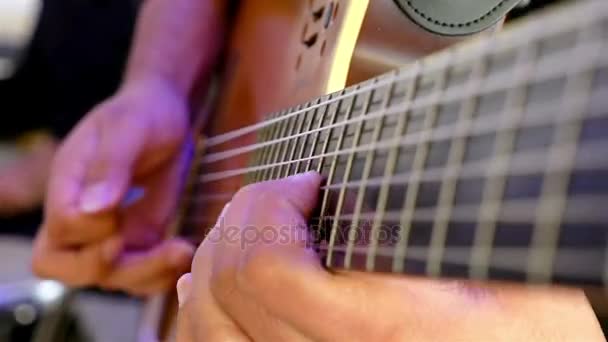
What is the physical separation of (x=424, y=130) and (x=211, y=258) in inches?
6.9

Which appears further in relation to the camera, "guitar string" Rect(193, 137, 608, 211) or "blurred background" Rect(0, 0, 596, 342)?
"blurred background" Rect(0, 0, 596, 342)

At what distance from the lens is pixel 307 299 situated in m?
0.35

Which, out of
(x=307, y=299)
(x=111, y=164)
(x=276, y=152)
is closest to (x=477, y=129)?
(x=307, y=299)

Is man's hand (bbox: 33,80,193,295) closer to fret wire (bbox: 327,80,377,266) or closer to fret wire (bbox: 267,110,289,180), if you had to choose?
fret wire (bbox: 267,110,289,180)

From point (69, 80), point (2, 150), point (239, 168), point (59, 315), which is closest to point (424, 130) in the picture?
point (239, 168)

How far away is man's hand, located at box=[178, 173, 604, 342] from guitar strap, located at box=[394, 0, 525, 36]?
14 centimetres

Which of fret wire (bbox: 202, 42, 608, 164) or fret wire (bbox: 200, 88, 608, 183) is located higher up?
fret wire (bbox: 202, 42, 608, 164)

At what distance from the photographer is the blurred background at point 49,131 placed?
1.02 meters

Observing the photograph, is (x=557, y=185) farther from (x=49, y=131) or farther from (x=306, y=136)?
(x=49, y=131)

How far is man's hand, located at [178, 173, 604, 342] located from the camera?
1.17ft

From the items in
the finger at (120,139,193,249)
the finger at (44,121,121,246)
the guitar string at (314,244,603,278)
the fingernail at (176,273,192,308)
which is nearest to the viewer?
the guitar string at (314,244,603,278)

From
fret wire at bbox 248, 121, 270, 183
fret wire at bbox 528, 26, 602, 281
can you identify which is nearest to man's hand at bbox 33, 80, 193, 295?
fret wire at bbox 248, 121, 270, 183

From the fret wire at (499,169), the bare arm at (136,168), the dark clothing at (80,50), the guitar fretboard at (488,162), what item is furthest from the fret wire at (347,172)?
the dark clothing at (80,50)

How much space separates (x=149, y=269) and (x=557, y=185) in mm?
614
